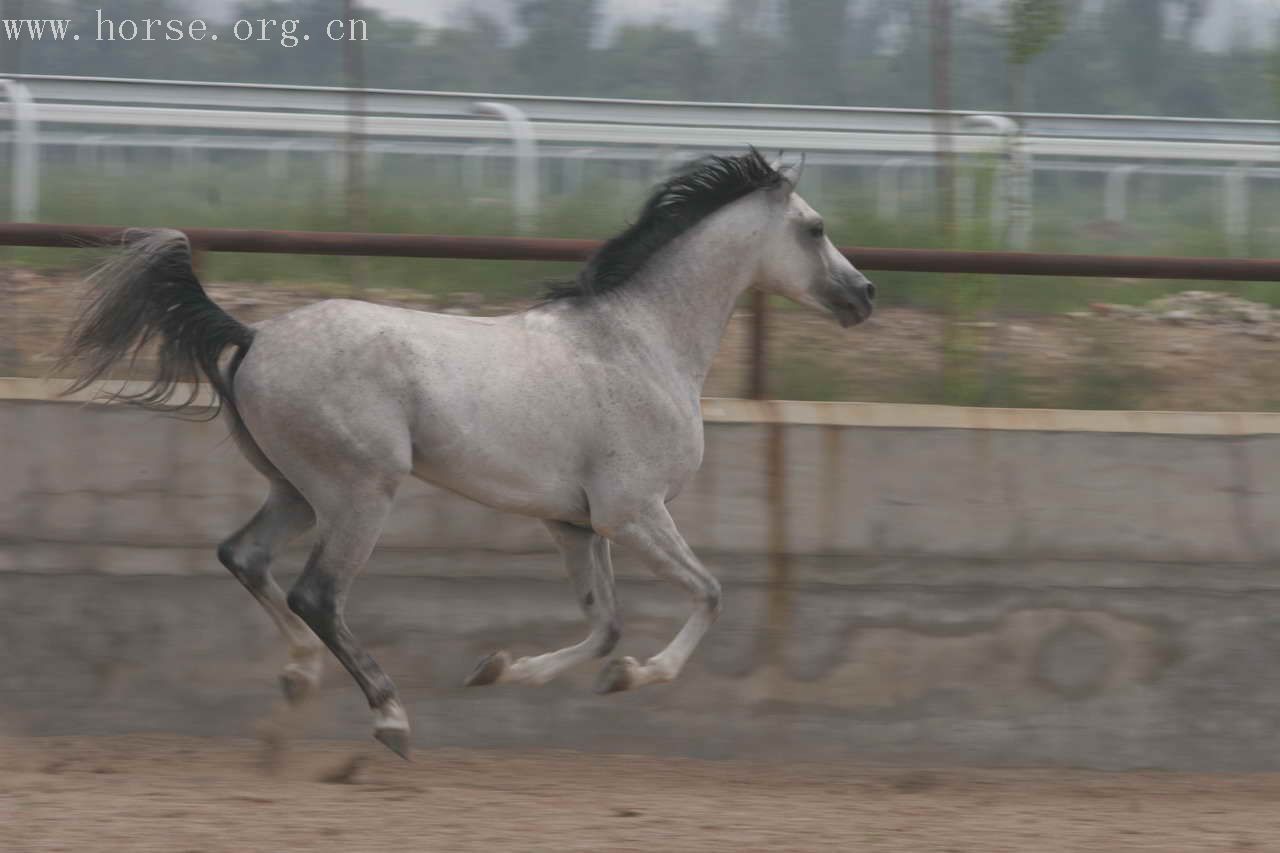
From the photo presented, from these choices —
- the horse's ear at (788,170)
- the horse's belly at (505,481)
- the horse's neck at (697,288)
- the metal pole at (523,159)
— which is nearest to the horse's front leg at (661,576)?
the horse's belly at (505,481)

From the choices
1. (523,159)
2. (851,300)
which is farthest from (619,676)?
(523,159)

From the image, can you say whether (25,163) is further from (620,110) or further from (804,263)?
(804,263)

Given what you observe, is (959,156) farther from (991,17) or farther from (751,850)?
(751,850)

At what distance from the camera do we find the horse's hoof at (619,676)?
16.8 ft

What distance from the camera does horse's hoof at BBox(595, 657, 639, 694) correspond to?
511 cm

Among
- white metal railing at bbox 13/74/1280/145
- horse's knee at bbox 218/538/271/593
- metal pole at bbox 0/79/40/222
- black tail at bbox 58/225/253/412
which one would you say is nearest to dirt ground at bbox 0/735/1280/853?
horse's knee at bbox 218/538/271/593

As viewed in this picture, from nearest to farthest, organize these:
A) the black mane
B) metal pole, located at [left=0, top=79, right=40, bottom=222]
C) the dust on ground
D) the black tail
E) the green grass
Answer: the black tail, the black mane, the dust on ground, the green grass, metal pole, located at [left=0, top=79, right=40, bottom=222]

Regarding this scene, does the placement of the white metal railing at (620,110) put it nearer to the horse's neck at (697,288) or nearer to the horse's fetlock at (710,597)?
the horse's neck at (697,288)

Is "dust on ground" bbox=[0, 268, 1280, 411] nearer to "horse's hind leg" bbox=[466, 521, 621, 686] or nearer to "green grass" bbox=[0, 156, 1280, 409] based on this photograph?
"green grass" bbox=[0, 156, 1280, 409]

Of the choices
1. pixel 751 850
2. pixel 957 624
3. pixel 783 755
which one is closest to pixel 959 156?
pixel 957 624

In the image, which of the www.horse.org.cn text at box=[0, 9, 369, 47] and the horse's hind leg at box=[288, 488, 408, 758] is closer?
the horse's hind leg at box=[288, 488, 408, 758]

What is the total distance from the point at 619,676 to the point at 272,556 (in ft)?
3.82

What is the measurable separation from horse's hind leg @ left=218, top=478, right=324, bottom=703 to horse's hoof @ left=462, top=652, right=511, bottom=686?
511 mm

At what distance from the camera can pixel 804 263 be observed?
5.54m
